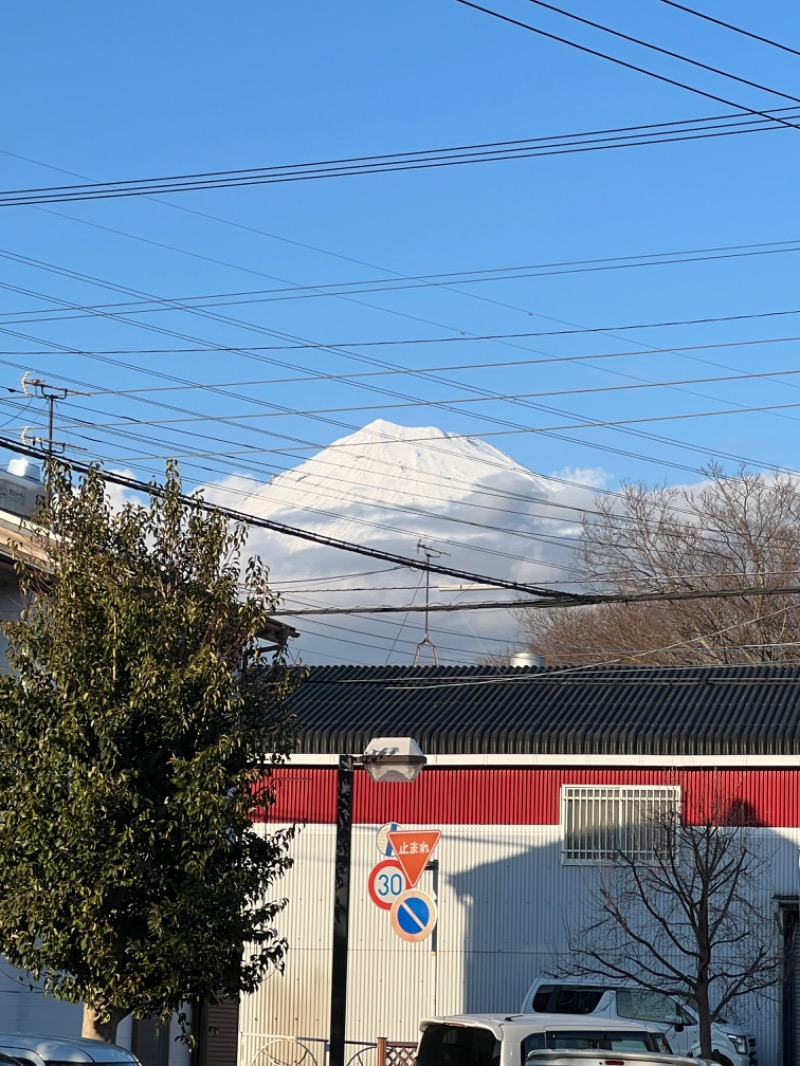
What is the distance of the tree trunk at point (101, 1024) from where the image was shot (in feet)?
51.7

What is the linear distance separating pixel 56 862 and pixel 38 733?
130 centimetres

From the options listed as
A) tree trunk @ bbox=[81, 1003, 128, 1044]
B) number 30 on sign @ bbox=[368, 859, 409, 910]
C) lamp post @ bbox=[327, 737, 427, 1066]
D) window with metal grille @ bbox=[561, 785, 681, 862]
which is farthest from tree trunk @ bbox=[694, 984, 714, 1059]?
tree trunk @ bbox=[81, 1003, 128, 1044]

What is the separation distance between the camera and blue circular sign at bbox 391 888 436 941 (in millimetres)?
15727

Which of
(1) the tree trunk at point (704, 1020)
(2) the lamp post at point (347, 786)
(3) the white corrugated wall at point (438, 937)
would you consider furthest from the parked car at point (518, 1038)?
(3) the white corrugated wall at point (438, 937)

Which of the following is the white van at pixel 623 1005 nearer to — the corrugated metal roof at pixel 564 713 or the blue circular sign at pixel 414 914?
the corrugated metal roof at pixel 564 713

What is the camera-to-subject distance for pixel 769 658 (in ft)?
157

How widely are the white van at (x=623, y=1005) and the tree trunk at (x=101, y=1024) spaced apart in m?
8.77

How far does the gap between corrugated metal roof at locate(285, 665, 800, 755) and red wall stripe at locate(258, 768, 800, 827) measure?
438 millimetres

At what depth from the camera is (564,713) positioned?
3027 cm

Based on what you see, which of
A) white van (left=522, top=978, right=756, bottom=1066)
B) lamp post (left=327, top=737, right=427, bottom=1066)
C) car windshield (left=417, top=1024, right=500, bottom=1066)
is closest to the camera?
car windshield (left=417, top=1024, right=500, bottom=1066)

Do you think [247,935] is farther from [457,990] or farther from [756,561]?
[756,561]

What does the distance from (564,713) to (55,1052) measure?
18.4 metres

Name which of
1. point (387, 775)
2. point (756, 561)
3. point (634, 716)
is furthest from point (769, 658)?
point (387, 775)

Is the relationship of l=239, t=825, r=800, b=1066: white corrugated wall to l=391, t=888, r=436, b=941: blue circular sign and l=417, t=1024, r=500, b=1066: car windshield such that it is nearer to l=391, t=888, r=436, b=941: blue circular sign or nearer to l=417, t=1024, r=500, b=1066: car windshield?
l=391, t=888, r=436, b=941: blue circular sign
